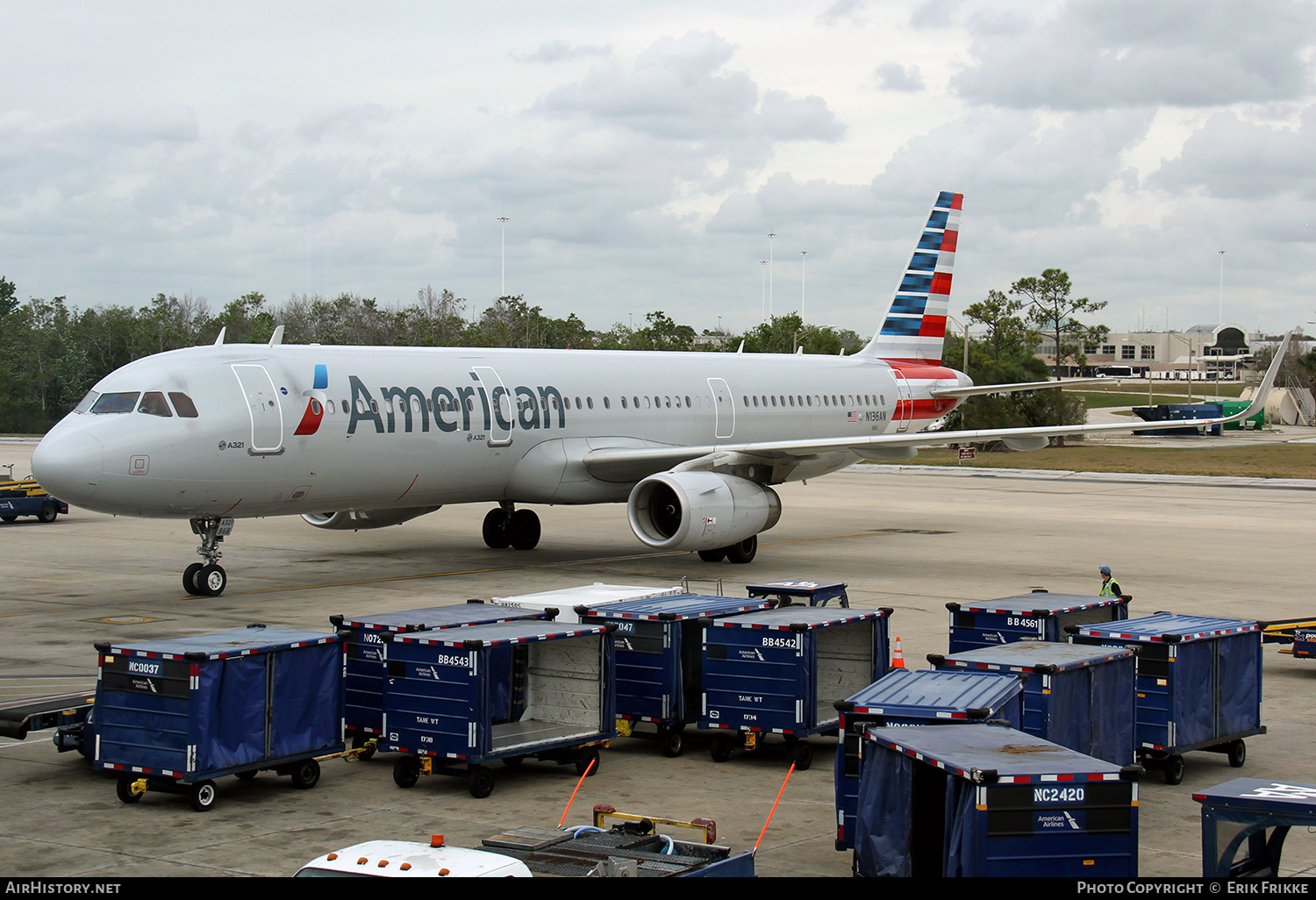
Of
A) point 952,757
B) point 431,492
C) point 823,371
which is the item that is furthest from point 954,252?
point 952,757

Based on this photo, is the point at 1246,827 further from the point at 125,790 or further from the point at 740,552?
the point at 740,552

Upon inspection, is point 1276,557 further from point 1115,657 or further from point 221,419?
point 221,419

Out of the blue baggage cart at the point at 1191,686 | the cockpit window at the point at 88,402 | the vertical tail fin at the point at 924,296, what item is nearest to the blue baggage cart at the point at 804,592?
the blue baggage cart at the point at 1191,686

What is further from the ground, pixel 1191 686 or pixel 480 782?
pixel 1191 686

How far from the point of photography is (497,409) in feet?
80.5

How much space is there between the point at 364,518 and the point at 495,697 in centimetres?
1521

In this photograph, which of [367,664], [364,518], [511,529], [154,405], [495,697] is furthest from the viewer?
[511,529]

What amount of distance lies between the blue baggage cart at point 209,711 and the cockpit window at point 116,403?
9.93 m

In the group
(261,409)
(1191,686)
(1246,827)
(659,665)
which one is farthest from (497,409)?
(1246,827)

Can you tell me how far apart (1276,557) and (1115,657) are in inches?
724

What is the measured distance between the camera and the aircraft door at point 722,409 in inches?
1162

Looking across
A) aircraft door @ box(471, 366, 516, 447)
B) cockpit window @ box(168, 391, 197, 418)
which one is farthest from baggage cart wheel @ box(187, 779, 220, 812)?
aircraft door @ box(471, 366, 516, 447)

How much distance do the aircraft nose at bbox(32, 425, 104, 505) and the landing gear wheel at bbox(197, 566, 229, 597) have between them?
2.64 m

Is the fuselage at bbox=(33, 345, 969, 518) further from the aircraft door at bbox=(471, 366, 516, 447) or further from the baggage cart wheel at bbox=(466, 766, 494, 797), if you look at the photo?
the baggage cart wheel at bbox=(466, 766, 494, 797)
